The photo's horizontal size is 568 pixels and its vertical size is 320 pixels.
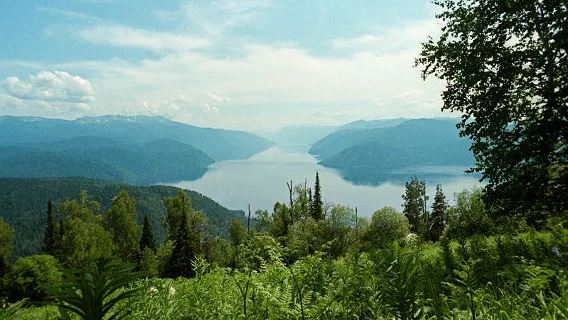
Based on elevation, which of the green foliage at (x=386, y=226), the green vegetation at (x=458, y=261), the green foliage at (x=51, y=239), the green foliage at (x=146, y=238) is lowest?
the green foliage at (x=146, y=238)

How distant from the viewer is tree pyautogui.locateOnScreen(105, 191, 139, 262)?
7931 centimetres

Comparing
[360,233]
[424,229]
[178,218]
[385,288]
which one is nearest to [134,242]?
[178,218]

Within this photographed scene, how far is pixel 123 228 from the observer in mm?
80000

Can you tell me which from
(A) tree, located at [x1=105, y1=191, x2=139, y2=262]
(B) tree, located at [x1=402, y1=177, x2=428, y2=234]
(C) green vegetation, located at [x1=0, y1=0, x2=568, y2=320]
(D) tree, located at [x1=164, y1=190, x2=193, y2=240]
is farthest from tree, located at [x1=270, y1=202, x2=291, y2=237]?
(C) green vegetation, located at [x1=0, y1=0, x2=568, y2=320]

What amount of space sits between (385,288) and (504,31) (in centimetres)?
1347

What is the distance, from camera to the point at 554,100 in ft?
43.8

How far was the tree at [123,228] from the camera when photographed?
79.3 meters

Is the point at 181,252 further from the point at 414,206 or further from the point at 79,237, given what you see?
the point at 414,206

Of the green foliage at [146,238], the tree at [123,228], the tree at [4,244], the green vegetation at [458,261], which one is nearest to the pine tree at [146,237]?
the green foliage at [146,238]

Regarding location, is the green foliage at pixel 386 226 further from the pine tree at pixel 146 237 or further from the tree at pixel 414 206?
the pine tree at pixel 146 237

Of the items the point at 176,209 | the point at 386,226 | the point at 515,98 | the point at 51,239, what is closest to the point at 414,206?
the point at 386,226

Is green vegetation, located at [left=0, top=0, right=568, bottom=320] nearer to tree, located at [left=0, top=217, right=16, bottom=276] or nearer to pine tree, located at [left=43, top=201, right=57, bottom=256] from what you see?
tree, located at [left=0, top=217, right=16, bottom=276]

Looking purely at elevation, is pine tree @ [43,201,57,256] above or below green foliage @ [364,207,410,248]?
below

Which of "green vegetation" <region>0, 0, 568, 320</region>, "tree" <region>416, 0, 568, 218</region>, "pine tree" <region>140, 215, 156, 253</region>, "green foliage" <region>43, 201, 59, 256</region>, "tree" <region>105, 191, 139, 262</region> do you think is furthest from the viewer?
"pine tree" <region>140, 215, 156, 253</region>
